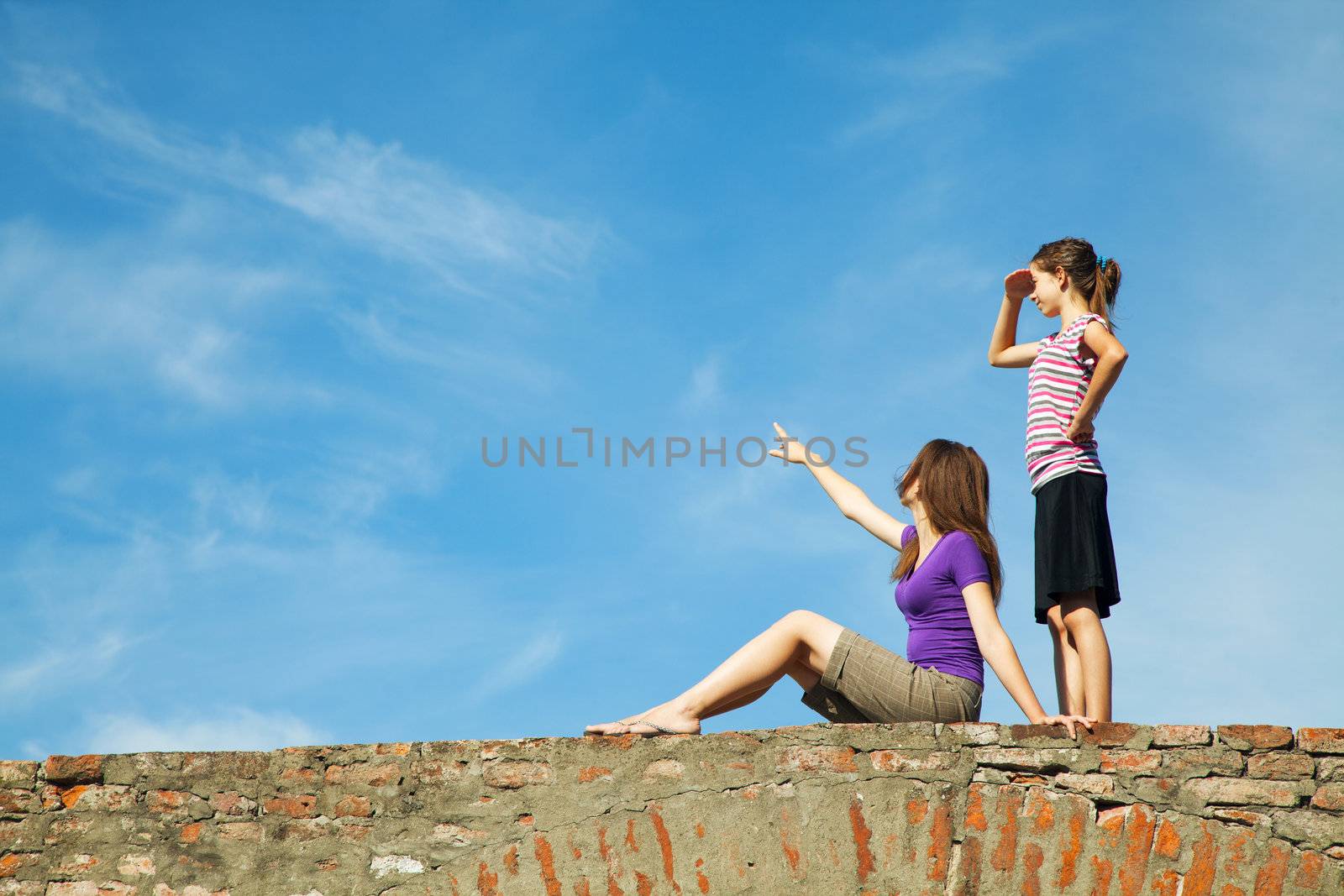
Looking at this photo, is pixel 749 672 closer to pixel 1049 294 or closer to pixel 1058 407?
pixel 1058 407

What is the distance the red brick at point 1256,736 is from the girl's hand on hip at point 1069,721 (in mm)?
419

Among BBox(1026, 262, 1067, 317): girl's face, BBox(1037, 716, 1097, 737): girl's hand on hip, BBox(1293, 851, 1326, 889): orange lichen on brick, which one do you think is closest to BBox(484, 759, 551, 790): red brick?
BBox(1037, 716, 1097, 737): girl's hand on hip

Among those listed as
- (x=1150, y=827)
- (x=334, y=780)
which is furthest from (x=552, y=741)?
(x=1150, y=827)

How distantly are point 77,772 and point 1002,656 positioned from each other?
11.3 feet

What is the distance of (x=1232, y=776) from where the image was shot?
13.3ft

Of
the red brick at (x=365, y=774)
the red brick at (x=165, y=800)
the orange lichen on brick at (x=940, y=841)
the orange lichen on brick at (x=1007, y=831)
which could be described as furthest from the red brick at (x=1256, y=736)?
the red brick at (x=165, y=800)

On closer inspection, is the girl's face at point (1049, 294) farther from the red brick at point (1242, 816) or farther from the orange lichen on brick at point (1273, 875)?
the orange lichen on brick at point (1273, 875)

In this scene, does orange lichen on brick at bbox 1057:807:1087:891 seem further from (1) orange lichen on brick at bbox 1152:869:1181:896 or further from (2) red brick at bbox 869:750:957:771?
(2) red brick at bbox 869:750:957:771

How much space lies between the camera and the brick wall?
4.01m

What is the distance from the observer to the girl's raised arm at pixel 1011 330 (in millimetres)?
5250

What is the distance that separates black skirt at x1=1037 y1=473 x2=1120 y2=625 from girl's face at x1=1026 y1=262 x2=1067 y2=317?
2.46ft

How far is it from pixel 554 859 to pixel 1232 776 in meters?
2.27

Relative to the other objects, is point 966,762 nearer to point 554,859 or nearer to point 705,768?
point 705,768

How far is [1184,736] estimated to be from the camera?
4.11 m
